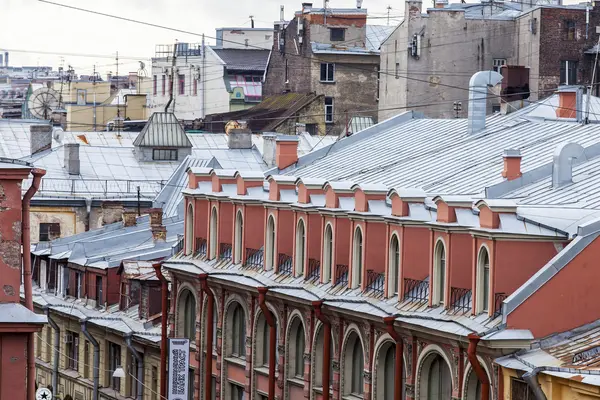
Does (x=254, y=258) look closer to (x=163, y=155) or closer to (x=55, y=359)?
(x=55, y=359)

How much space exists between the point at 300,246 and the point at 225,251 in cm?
506

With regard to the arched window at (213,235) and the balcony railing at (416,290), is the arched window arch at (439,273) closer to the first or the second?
the balcony railing at (416,290)

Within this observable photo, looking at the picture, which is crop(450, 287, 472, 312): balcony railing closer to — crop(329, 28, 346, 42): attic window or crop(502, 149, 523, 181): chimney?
crop(502, 149, 523, 181): chimney

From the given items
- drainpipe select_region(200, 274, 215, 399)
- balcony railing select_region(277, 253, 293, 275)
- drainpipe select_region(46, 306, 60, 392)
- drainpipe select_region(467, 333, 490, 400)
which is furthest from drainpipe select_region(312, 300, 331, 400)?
Result: drainpipe select_region(46, 306, 60, 392)

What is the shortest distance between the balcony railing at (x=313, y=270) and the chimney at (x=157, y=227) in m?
17.3

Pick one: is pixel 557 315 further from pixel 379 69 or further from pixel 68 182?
pixel 379 69

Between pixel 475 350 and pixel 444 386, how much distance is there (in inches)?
113

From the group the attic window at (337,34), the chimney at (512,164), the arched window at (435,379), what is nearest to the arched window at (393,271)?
the chimney at (512,164)

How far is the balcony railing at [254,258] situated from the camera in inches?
1784

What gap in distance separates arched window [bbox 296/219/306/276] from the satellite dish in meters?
70.6

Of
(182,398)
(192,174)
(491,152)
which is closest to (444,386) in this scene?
(491,152)

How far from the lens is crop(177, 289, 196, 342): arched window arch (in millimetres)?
48719

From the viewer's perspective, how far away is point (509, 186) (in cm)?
3634

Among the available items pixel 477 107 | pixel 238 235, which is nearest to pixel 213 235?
pixel 238 235
